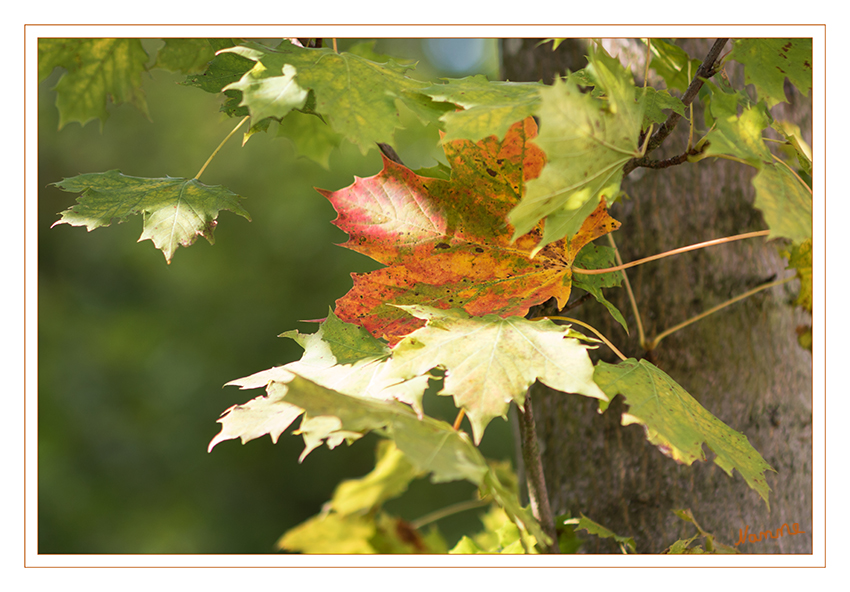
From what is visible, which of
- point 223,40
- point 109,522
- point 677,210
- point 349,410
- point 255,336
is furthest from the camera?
point 255,336

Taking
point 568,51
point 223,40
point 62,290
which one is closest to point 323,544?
point 223,40

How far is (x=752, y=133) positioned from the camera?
17.9 inches

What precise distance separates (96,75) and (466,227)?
522 mm

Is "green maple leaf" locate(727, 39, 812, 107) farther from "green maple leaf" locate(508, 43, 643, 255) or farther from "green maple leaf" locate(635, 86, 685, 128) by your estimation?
"green maple leaf" locate(508, 43, 643, 255)

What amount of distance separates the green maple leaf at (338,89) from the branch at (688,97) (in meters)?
0.18

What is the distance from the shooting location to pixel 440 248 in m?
0.53

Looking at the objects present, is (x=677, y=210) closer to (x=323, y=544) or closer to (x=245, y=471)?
(x=323, y=544)

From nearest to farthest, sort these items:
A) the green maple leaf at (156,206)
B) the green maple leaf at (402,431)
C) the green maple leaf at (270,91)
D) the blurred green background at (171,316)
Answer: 1. the green maple leaf at (402,431)
2. the green maple leaf at (270,91)
3. the green maple leaf at (156,206)
4. the blurred green background at (171,316)

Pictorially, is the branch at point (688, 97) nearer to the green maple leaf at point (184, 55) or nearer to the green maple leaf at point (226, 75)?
the green maple leaf at point (226, 75)

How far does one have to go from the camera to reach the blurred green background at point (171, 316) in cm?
319

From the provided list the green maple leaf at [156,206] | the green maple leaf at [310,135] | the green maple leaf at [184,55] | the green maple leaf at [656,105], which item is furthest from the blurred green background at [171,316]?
the green maple leaf at [656,105]

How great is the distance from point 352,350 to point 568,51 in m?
0.60

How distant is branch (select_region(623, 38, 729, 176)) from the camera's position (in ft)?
1.65
